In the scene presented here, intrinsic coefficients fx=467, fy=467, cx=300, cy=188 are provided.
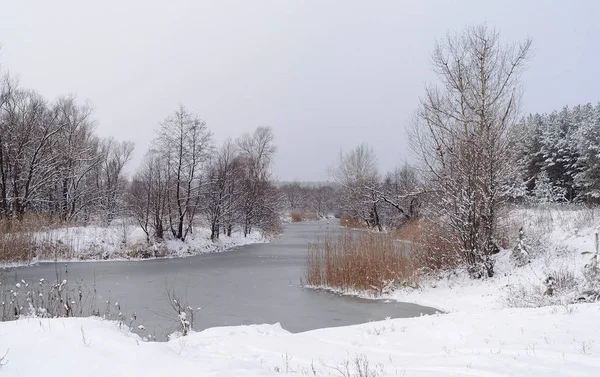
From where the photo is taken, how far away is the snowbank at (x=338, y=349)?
423 cm

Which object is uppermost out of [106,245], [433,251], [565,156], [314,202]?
[565,156]

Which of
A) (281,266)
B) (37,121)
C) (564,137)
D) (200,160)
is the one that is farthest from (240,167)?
(564,137)

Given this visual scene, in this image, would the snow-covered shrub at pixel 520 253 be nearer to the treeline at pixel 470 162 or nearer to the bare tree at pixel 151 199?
the treeline at pixel 470 162

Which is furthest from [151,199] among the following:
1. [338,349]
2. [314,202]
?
[314,202]

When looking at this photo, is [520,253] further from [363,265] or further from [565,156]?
[565,156]

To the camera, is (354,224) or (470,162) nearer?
(470,162)

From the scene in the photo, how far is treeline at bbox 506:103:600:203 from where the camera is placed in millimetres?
29938

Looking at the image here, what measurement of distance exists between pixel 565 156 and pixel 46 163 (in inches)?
1444

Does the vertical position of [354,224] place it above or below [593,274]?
above

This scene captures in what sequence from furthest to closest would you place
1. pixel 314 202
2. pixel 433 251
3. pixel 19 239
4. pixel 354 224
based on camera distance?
pixel 314 202
pixel 354 224
pixel 19 239
pixel 433 251

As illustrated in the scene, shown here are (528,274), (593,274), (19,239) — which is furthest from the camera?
(19,239)

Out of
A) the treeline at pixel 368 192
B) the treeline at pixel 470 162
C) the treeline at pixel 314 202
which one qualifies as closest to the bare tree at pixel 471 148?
the treeline at pixel 470 162

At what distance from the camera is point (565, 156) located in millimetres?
35750

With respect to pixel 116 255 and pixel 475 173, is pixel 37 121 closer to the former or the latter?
pixel 116 255
